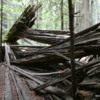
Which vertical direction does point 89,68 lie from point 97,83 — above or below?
above

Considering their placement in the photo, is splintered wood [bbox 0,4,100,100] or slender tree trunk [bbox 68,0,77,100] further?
splintered wood [bbox 0,4,100,100]

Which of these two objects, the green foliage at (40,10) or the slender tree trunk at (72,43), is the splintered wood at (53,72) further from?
the green foliage at (40,10)

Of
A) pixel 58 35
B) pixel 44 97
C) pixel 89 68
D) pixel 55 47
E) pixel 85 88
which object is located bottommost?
pixel 44 97

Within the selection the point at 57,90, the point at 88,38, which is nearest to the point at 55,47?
the point at 88,38

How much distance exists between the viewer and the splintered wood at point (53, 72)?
2541 mm

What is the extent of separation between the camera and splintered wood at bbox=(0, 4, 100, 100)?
2.54 metres

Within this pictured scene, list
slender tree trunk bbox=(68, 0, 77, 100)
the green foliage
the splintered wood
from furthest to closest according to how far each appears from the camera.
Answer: the green foliage
the splintered wood
slender tree trunk bbox=(68, 0, 77, 100)

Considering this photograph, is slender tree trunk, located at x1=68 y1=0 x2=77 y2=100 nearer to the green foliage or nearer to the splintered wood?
the splintered wood

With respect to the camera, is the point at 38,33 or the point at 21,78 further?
the point at 38,33

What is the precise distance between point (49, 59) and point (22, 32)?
247 centimetres

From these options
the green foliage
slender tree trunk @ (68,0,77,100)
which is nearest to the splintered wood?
slender tree trunk @ (68,0,77,100)

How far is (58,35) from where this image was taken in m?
4.79

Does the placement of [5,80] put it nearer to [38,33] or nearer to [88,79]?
[88,79]

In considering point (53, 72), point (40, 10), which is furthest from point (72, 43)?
point (40, 10)
